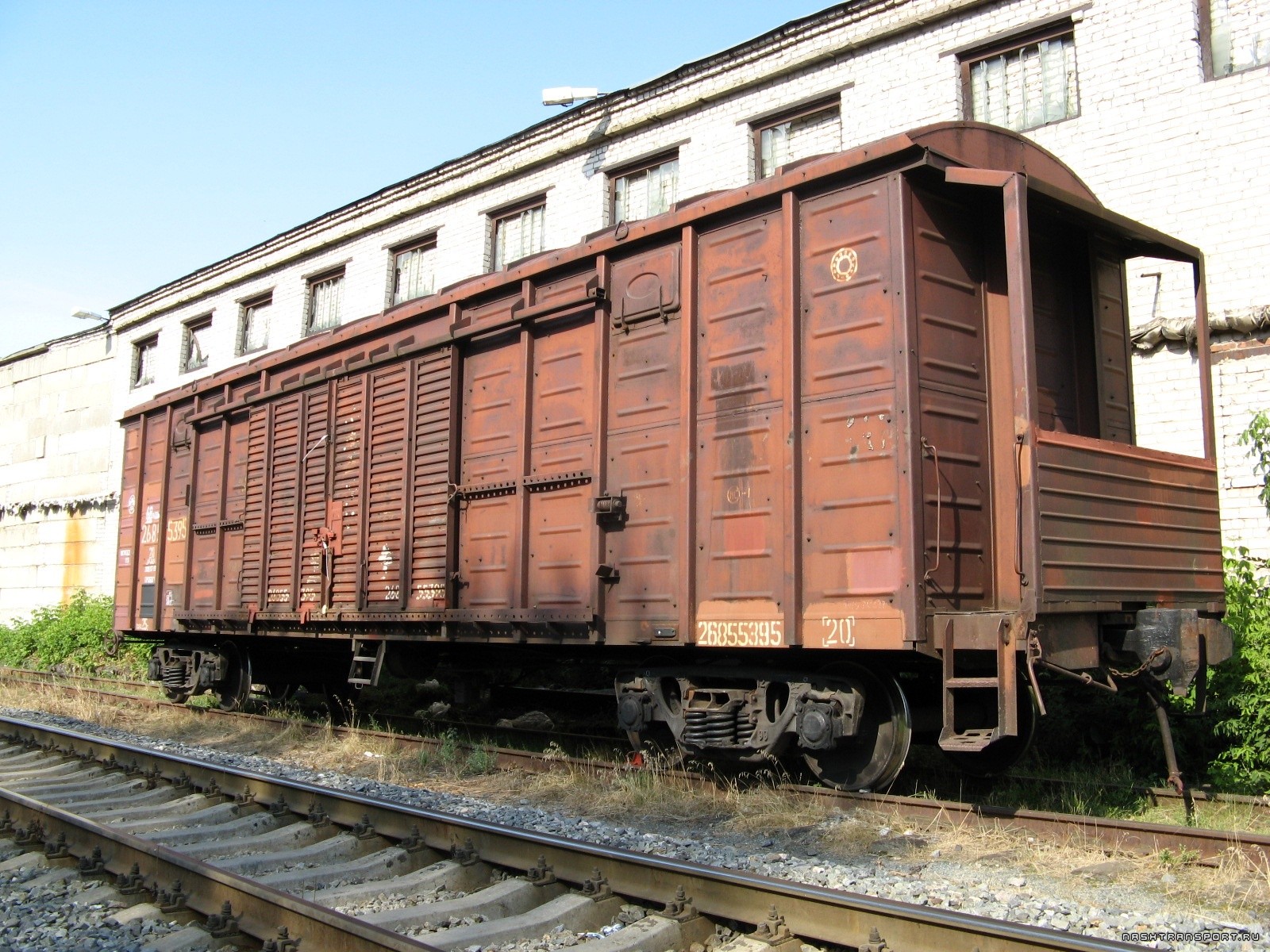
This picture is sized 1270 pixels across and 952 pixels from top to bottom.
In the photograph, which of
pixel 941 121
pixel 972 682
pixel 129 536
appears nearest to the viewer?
pixel 972 682

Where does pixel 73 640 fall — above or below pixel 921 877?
above

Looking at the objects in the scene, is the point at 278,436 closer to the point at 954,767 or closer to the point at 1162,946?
the point at 954,767

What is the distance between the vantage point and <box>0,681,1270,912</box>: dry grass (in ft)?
15.5

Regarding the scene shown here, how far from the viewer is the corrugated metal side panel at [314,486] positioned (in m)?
9.97

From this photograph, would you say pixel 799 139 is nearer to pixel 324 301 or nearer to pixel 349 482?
pixel 349 482

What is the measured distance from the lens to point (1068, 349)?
7.18 metres

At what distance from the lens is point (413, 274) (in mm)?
17531

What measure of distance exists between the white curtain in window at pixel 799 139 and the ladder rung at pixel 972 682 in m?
8.31

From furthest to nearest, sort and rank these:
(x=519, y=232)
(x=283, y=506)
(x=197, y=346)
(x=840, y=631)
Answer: (x=197, y=346) < (x=519, y=232) < (x=283, y=506) < (x=840, y=631)

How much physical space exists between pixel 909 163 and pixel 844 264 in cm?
68

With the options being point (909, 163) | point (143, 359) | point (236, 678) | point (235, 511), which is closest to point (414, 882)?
point (909, 163)

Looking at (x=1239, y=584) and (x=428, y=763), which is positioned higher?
(x=1239, y=584)

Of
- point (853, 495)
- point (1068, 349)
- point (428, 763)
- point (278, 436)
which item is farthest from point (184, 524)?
point (1068, 349)

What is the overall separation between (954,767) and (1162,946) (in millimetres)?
3283
